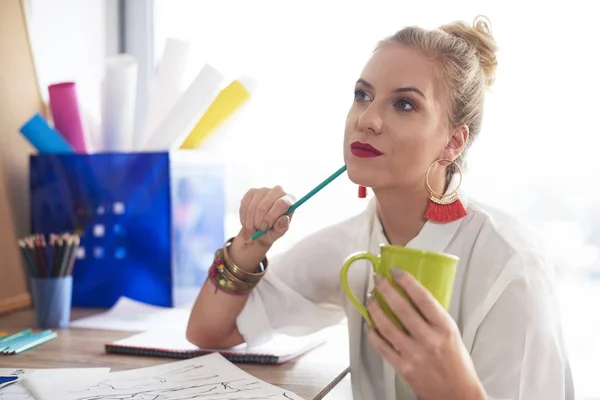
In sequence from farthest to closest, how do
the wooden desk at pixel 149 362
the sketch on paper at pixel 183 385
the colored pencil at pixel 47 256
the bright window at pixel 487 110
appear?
the bright window at pixel 487 110
the colored pencil at pixel 47 256
the wooden desk at pixel 149 362
the sketch on paper at pixel 183 385

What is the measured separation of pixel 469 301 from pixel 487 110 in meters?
0.54

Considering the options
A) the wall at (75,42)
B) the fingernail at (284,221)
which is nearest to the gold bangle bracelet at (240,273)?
the fingernail at (284,221)

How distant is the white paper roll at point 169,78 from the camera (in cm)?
148

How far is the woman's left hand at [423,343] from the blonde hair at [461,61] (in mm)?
442

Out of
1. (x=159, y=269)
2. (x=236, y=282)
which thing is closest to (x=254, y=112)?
(x=159, y=269)

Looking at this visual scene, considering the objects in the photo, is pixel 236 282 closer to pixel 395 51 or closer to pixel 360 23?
pixel 395 51

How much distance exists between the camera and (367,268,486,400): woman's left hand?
712mm

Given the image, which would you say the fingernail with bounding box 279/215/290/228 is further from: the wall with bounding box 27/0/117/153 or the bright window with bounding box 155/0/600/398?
the wall with bounding box 27/0/117/153

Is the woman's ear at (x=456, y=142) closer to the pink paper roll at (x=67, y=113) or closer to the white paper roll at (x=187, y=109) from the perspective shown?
the white paper roll at (x=187, y=109)

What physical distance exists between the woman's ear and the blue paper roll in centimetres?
85

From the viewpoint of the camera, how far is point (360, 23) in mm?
1541

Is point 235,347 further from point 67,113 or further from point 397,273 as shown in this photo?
point 67,113

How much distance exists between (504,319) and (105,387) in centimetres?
55

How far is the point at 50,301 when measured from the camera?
4.19 ft
